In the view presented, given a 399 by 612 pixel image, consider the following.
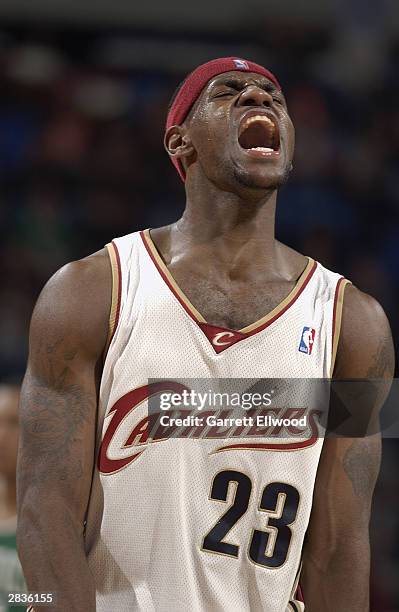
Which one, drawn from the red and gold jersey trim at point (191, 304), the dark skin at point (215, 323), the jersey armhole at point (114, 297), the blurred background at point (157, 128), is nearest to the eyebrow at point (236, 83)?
the dark skin at point (215, 323)

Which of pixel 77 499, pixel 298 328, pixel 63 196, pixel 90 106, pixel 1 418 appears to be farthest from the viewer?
pixel 90 106

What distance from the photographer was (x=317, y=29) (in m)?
8.88

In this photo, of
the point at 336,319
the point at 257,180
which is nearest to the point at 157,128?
the point at 257,180

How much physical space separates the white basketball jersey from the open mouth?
0.49 metres

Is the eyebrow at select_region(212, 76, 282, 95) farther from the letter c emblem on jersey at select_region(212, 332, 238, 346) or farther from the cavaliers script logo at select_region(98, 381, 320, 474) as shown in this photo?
the cavaliers script logo at select_region(98, 381, 320, 474)

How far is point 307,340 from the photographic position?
2955 mm

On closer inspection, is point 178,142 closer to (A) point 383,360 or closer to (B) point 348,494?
(A) point 383,360

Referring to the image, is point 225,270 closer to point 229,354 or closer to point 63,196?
point 229,354

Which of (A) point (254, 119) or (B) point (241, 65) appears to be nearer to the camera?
(A) point (254, 119)

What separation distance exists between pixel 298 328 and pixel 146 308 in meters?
0.43

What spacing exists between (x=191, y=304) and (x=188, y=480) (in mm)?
486

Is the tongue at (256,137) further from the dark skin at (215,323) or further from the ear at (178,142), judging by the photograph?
Answer: the ear at (178,142)

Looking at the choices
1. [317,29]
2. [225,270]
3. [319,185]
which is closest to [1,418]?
[225,270]

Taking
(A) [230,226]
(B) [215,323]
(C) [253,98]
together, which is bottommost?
(B) [215,323]
